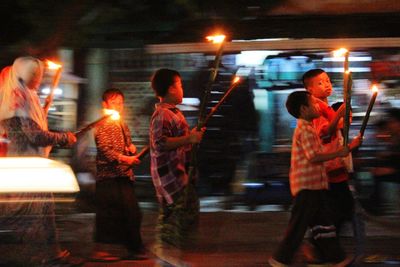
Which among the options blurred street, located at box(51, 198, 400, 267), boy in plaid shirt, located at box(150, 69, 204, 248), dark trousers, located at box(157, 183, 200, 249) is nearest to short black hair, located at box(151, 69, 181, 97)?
boy in plaid shirt, located at box(150, 69, 204, 248)

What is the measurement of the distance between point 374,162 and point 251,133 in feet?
4.92

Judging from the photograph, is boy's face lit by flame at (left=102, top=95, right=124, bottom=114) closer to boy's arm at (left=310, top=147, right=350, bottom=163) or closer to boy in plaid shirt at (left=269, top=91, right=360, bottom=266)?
boy in plaid shirt at (left=269, top=91, right=360, bottom=266)

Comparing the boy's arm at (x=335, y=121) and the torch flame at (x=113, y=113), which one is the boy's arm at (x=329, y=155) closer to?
the boy's arm at (x=335, y=121)

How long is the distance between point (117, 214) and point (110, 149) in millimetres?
625

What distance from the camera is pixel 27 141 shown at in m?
5.50

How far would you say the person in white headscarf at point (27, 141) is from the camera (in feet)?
17.9

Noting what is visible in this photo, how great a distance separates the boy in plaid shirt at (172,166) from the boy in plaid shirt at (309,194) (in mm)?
851

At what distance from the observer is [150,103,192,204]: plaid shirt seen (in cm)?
509

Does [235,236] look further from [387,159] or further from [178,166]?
[178,166]

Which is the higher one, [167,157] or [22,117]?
[22,117]

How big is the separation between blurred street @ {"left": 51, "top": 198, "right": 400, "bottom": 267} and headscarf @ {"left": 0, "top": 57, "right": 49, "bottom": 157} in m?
1.66

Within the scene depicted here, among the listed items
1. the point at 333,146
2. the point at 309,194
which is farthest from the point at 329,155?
the point at 333,146

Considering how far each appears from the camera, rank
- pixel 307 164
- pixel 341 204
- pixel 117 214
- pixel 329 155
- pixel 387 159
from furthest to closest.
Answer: pixel 387 159 < pixel 117 214 < pixel 341 204 < pixel 307 164 < pixel 329 155

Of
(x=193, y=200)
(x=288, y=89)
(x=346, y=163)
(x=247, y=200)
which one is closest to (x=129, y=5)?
(x=193, y=200)
